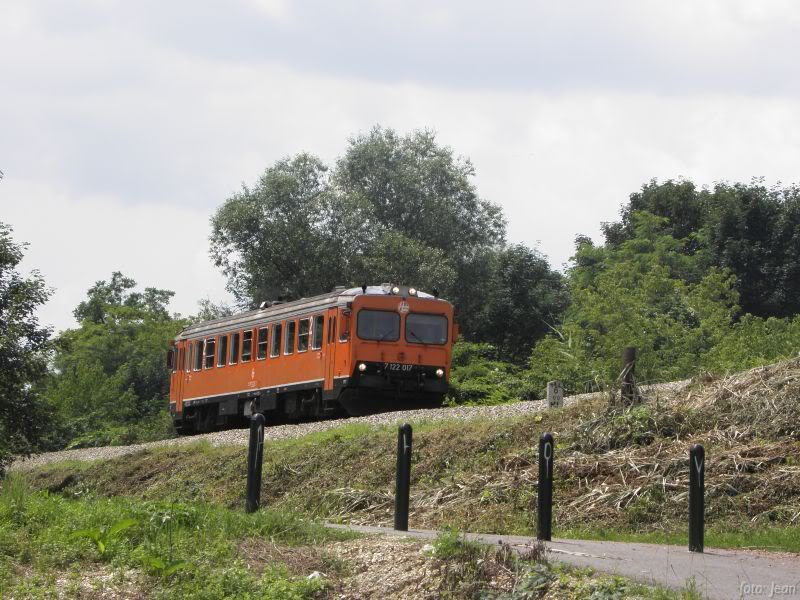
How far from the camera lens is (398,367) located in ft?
99.0

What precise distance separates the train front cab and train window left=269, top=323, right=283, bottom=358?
9.35 ft

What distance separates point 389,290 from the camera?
3102 cm

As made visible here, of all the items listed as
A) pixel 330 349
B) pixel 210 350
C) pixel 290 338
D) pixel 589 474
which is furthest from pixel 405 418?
pixel 210 350

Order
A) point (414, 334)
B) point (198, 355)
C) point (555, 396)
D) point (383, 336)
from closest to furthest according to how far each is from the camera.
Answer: point (555, 396)
point (383, 336)
point (414, 334)
point (198, 355)

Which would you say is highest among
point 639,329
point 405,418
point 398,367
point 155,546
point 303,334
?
point 639,329

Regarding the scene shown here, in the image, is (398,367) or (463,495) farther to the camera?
(398,367)

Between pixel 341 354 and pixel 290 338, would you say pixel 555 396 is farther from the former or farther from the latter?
pixel 290 338

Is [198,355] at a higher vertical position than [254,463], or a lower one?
higher

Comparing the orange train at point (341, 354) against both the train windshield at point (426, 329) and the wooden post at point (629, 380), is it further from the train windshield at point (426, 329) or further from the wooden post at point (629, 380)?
the wooden post at point (629, 380)

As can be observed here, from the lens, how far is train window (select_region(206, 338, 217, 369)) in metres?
35.6

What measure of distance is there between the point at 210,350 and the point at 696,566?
2723 centimetres

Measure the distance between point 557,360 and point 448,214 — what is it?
2564 cm

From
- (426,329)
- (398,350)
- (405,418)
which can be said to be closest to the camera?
(405,418)

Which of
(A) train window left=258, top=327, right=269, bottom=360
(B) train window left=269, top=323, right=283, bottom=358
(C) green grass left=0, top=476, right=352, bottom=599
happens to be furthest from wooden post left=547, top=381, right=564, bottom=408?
(A) train window left=258, top=327, right=269, bottom=360
